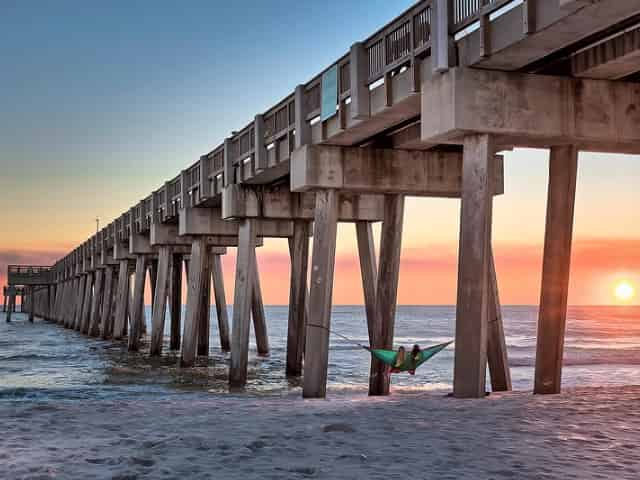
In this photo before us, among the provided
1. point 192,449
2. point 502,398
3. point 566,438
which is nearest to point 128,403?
point 192,449

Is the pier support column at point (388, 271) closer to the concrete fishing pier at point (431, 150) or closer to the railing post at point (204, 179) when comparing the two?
the concrete fishing pier at point (431, 150)

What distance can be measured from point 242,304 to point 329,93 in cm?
901

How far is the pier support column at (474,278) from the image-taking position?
43.9ft

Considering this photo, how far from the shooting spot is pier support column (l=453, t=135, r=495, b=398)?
13.4 m

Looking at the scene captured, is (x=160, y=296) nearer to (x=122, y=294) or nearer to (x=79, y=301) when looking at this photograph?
(x=122, y=294)

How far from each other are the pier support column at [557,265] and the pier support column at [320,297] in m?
5.40

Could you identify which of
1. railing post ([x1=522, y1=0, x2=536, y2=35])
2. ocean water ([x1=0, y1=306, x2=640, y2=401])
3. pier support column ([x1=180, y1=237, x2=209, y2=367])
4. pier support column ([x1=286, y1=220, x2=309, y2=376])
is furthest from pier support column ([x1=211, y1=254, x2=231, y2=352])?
railing post ([x1=522, y1=0, x2=536, y2=35])

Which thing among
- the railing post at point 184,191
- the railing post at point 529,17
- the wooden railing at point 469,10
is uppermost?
the wooden railing at point 469,10

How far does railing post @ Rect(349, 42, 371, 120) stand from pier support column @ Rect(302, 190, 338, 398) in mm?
2993

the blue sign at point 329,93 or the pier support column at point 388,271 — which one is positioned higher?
the blue sign at point 329,93

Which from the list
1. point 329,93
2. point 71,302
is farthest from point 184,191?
point 71,302

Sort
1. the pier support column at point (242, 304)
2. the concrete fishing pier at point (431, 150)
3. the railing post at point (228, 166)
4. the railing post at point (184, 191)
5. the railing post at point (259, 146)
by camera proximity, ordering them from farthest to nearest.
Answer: the railing post at point (184, 191), the railing post at point (228, 166), the pier support column at point (242, 304), the railing post at point (259, 146), the concrete fishing pier at point (431, 150)

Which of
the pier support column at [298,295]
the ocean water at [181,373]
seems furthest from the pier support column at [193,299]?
the pier support column at [298,295]

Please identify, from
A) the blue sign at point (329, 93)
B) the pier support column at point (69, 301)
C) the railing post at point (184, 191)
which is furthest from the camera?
the pier support column at point (69, 301)
